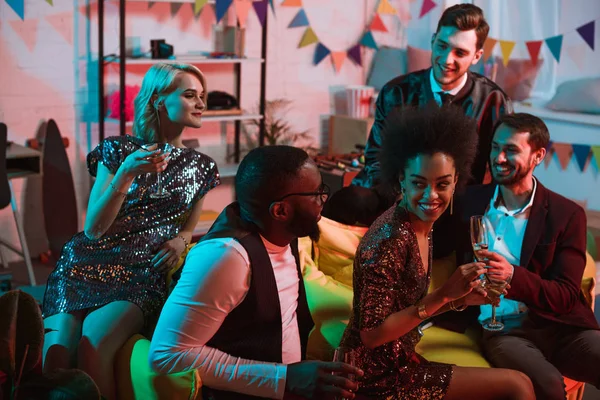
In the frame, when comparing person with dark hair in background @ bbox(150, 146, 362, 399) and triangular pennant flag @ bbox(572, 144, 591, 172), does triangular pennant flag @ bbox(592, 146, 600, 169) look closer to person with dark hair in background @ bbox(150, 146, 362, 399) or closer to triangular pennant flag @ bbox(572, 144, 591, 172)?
triangular pennant flag @ bbox(572, 144, 591, 172)

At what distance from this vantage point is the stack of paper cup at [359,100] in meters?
6.09

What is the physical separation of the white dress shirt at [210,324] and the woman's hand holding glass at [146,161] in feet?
2.17

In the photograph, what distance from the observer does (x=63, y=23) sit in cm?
498

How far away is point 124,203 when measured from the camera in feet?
9.42

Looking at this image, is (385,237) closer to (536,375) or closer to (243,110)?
(536,375)

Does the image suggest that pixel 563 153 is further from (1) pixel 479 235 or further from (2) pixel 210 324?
(2) pixel 210 324

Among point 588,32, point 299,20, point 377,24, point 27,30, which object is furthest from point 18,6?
point 588,32

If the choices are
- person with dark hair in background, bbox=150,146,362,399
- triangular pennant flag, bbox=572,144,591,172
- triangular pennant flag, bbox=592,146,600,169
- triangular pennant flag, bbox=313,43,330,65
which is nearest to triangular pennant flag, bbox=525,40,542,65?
triangular pennant flag, bbox=572,144,591,172

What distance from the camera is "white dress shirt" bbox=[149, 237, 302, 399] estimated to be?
1.94 metres

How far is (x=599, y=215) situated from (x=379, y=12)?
2.24m

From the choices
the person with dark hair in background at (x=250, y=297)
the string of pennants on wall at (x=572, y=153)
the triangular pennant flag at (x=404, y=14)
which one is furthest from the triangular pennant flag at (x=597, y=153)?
the person with dark hair in background at (x=250, y=297)

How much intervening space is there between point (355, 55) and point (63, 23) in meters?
2.29

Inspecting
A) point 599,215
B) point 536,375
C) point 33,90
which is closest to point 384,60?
point 599,215


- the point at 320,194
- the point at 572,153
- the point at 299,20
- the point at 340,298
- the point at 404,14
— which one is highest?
the point at 404,14
